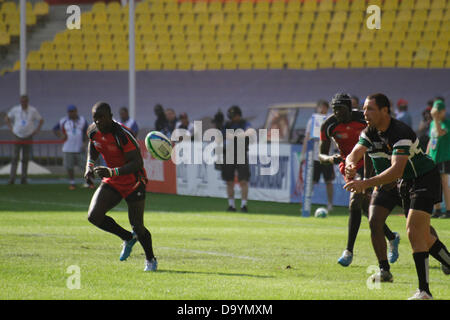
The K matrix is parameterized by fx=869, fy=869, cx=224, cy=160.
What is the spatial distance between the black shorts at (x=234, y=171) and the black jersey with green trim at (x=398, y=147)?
32.8 ft

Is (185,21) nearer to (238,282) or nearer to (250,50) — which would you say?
(250,50)

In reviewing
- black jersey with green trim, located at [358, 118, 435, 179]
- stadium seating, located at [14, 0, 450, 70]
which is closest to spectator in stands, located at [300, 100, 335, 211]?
black jersey with green trim, located at [358, 118, 435, 179]

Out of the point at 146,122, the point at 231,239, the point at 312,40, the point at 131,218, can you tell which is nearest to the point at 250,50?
the point at 312,40

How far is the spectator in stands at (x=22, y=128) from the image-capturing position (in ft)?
81.3

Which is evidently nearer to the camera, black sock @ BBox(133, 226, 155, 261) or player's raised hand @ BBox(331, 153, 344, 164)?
black sock @ BBox(133, 226, 155, 261)

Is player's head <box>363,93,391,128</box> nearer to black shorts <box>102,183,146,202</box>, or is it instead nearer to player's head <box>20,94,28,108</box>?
black shorts <box>102,183,146,202</box>

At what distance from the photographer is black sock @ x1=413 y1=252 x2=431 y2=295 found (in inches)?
307

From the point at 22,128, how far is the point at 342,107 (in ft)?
51.4

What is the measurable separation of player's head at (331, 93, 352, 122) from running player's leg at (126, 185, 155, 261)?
2666mm

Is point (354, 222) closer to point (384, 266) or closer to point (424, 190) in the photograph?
point (384, 266)

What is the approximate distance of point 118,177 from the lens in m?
10.4

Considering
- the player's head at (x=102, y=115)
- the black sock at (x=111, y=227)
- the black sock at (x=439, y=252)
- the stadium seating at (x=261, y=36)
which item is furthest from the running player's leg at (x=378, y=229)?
the stadium seating at (x=261, y=36)

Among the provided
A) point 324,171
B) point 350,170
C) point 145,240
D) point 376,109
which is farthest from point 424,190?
point 324,171

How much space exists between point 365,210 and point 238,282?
2.89 m
